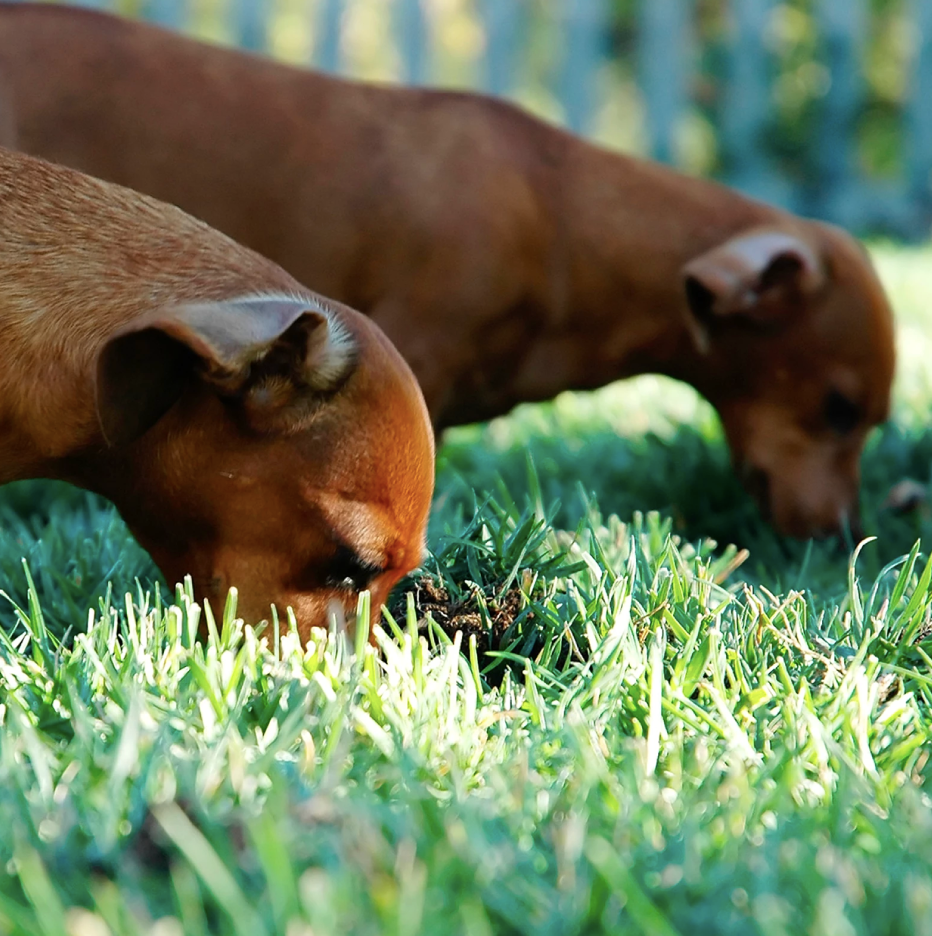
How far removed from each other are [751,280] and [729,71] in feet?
21.8

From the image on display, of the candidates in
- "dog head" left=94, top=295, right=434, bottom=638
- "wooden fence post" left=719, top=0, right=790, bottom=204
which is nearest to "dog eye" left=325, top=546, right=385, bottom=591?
"dog head" left=94, top=295, right=434, bottom=638

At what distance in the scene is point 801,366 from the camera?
159 inches

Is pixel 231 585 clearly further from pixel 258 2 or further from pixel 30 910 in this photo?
pixel 258 2

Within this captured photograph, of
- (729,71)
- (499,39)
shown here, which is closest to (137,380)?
(499,39)

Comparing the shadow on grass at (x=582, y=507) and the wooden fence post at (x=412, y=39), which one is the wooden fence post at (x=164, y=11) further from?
the shadow on grass at (x=582, y=507)

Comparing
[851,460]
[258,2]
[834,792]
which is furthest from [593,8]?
[834,792]

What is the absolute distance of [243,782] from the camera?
1.56 m

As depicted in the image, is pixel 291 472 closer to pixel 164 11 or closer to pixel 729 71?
pixel 164 11

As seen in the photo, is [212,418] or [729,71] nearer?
[212,418]

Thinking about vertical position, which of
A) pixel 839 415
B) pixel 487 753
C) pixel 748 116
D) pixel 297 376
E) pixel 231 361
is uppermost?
pixel 231 361

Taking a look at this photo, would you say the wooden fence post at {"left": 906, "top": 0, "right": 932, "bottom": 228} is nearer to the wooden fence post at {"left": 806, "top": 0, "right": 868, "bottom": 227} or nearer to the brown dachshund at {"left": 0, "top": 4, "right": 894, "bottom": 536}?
the wooden fence post at {"left": 806, "top": 0, "right": 868, "bottom": 227}

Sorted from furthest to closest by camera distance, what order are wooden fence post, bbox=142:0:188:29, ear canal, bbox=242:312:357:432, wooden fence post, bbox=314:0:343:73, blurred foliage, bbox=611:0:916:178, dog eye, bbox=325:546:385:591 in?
blurred foliage, bbox=611:0:916:178, wooden fence post, bbox=314:0:343:73, wooden fence post, bbox=142:0:188:29, dog eye, bbox=325:546:385:591, ear canal, bbox=242:312:357:432

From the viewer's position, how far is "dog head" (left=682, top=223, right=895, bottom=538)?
3.93 meters

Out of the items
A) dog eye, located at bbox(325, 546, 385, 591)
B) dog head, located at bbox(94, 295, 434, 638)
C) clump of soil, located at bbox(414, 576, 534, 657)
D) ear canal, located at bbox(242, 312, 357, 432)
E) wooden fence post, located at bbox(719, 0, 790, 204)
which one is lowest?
wooden fence post, located at bbox(719, 0, 790, 204)
